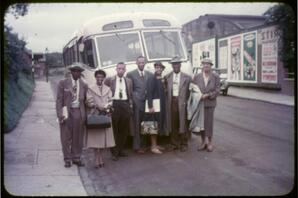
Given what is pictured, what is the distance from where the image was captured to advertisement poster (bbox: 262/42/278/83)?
1987cm

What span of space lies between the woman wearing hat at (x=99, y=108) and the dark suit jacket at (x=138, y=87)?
68cm

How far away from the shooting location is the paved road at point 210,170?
644 centimetres

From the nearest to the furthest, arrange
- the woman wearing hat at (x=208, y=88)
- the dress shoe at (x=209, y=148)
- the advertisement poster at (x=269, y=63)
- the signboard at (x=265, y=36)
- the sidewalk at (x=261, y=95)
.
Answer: the woman wearing hat at (x=208, y=88) → the dress shoe at (x=209, y=148) → the sidewalk at (x=261, y=95) → the signboard at (x=265, y=36) → the advertisement poster at (x=269, y=63)

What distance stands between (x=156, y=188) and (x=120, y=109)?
6.75 feet

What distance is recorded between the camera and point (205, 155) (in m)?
8.45

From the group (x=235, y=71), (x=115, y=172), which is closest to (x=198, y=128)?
(x=115, y=172)

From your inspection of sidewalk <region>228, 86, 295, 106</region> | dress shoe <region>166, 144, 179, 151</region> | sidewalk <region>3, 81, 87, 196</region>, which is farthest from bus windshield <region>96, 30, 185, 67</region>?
sidewalk <region>228, 86, 295, 106</region>

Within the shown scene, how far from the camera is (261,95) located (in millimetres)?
18875

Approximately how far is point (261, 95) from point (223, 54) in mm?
2581

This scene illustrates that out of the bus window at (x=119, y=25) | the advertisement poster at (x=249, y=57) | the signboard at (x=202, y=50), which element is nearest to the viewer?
the bus window at (x=119, y=25)

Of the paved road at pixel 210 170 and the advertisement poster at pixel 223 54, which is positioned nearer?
the paved road at pixel 210 170

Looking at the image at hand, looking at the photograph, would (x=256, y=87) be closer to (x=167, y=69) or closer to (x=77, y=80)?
(x=167, y=69)

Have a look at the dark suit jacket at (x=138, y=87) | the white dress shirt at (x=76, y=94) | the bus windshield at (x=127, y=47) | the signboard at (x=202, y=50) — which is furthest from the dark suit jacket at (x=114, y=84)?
the signboard at (x=202, y=50)

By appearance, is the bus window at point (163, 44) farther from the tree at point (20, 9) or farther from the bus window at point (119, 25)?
the tree at point (20, 9)
